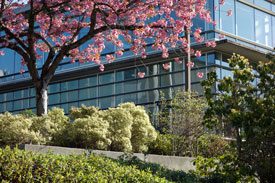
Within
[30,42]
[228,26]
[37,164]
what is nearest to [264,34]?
[228,26]

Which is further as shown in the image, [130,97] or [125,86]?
[125,86]

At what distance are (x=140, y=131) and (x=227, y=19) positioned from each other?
28.5 feet

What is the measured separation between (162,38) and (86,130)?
267cm

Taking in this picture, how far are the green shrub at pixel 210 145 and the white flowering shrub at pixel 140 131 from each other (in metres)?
1.82

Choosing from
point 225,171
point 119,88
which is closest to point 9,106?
point 119,88

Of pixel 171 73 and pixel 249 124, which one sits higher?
pixel 171 73

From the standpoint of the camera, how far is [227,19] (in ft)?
64.4

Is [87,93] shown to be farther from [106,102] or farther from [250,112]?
[250,112]

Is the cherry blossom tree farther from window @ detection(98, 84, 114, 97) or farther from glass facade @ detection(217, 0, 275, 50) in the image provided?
window @ detection(98, 84, 114, 97)

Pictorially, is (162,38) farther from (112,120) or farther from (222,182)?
(222,182)

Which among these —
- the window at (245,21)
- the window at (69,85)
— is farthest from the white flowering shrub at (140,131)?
the window at (69,85)

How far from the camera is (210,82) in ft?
32.6

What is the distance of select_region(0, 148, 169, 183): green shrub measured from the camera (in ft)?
21.5

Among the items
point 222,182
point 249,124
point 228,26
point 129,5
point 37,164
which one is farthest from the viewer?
point 228,26
